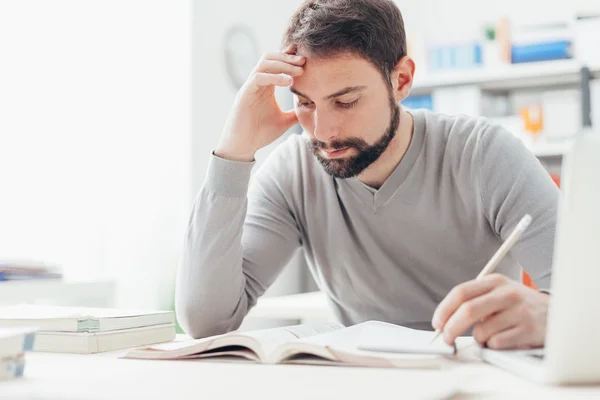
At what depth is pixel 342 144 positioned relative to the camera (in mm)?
1350

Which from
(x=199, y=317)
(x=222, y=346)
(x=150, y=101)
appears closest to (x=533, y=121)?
(x=150, y=101)

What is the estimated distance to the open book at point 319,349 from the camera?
81cm

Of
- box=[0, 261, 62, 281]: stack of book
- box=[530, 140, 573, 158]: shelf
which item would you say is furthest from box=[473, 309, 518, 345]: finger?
box=[530, 140, 573, 158]: shelf

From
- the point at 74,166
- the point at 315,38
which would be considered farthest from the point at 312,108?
the point at 74,166

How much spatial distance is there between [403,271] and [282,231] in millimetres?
266

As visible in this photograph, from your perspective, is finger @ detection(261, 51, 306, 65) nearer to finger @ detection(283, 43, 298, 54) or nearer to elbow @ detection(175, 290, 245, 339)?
finger @ detection(283, 43, 298, 54)

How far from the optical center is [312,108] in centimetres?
134

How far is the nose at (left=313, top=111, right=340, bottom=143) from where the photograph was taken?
1310mm

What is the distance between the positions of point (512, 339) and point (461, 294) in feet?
0.27

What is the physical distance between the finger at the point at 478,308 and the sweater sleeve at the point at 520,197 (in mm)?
358

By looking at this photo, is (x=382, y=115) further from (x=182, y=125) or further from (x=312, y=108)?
(x=182, y=125)

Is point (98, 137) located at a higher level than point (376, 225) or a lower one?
higher

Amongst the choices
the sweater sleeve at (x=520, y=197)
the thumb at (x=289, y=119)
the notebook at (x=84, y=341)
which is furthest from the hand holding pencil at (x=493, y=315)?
the thumb at (x=289, y=119)

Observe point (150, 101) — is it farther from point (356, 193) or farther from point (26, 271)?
point (356, 193)
